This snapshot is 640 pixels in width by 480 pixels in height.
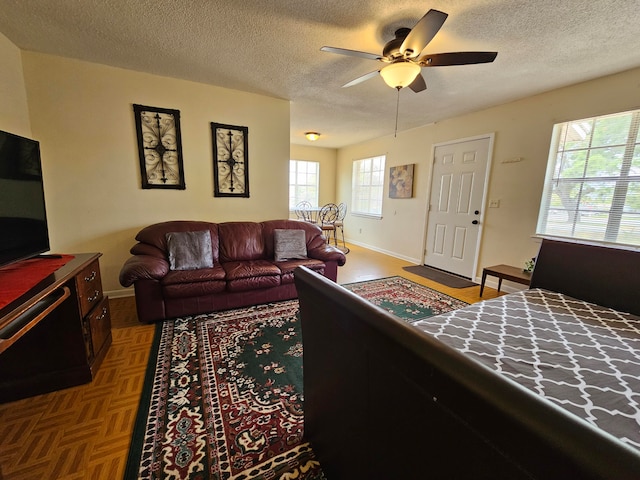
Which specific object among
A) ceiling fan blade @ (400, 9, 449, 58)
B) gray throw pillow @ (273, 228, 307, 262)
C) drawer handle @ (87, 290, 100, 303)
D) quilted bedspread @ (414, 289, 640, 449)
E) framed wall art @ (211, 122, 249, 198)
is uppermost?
ceiling fan blade @ (400, 9, 449, 58)

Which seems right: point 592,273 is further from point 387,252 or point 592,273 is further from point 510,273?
point 387,252

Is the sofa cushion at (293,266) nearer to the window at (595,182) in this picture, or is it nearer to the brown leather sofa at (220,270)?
the brown leather sofa at (220,270)

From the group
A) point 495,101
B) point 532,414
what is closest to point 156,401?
point 532,414

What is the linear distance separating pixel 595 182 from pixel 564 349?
249 cm

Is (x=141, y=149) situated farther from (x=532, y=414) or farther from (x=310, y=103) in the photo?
(x=532, y=414)

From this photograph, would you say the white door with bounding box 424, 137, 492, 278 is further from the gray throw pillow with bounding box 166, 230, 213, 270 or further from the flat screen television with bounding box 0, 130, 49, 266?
the flat screen television with bounding box 0, 130, 49, 266

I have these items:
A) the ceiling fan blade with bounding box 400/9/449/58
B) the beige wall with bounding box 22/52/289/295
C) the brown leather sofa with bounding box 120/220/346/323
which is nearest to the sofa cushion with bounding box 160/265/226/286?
the brown leather sofa with bounding box 120/220/346/323

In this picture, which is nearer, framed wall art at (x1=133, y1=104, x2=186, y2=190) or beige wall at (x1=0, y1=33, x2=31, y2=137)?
beige wall at (x1=0, y1=33, x2=31, y2=137)

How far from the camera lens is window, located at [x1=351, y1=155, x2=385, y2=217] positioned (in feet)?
19.1

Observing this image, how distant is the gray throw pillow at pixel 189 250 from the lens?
107 inches

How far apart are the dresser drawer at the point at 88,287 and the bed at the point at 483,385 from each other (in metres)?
1.51

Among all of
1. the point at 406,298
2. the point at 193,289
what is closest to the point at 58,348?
the point at 193,289

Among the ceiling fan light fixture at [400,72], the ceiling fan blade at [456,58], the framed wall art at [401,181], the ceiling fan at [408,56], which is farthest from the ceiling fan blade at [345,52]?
the framed wall art at [401,181]

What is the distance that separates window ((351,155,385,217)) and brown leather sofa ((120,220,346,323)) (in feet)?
9.20
